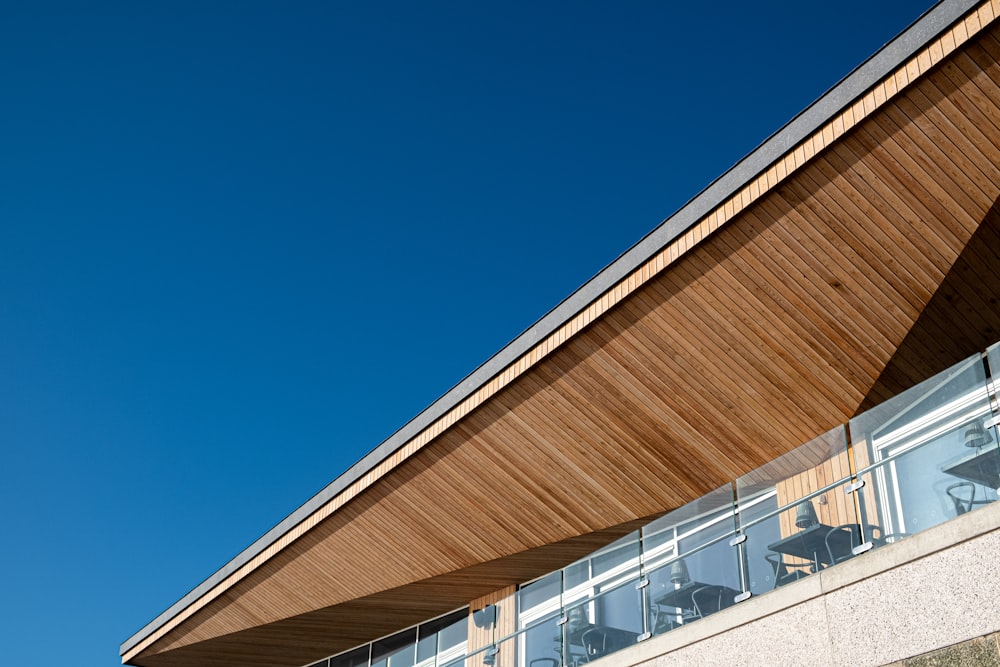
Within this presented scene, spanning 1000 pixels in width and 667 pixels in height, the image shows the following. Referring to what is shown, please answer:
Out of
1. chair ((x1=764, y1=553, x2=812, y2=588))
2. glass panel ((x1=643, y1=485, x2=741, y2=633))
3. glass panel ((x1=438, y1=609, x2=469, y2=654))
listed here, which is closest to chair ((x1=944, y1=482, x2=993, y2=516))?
chair ((x1=764, y1=553, x2=812, y2=588))

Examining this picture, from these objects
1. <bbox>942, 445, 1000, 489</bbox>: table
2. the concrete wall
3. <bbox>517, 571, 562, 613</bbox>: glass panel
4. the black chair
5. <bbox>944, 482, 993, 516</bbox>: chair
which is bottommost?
the concrete wall

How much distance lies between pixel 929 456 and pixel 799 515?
1.34 metres

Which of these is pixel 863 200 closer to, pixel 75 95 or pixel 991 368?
pixel 991 368

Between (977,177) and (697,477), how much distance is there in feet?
17.0

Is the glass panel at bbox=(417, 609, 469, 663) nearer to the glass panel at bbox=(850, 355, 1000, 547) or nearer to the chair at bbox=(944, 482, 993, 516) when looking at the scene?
the glass panel at bbox=(850, 355, 1000, 547)

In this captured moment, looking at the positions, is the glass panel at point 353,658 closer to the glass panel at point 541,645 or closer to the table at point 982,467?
the glass panel at point 541,645

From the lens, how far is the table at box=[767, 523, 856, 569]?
26.8 feet


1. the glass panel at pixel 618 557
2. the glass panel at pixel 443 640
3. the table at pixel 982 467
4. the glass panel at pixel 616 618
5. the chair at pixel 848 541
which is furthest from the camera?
the glass panel at pixel 443 640

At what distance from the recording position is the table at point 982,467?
7156mm

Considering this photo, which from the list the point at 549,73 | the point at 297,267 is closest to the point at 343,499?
the point at 549,73

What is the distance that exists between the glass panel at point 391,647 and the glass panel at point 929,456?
944 cm

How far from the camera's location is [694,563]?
9.62 meters

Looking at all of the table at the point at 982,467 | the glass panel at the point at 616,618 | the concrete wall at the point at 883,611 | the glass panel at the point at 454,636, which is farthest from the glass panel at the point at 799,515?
the glass panel at the point at 454,636

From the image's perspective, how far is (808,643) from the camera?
8242 millimetres
